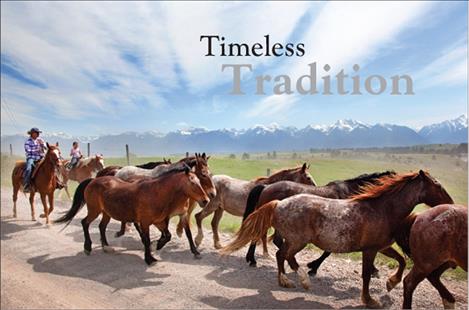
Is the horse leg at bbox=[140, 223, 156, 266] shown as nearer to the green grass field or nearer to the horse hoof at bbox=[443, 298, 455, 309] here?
the green grass field

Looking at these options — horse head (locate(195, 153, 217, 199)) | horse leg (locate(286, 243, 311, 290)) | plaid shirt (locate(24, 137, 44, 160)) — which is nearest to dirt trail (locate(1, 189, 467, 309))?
horse leg (locate(286, 243, 311, 290))

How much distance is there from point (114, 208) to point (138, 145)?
1603mm

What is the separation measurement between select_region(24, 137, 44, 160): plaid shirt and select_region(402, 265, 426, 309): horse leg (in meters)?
9.13

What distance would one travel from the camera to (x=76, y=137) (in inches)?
232

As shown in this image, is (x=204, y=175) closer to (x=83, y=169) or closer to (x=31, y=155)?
(x=83, y=169)

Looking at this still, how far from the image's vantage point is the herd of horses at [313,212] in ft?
13.0

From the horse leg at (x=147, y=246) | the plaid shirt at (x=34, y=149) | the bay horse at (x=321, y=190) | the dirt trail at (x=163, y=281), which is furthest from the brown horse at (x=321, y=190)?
the plaid shirt at (x=34, y=149)

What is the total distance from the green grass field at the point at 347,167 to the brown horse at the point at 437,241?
3.94 ft

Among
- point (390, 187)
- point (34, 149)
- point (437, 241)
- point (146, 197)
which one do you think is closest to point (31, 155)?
point (34, 149)

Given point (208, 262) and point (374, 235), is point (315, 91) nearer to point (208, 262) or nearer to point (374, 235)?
point (374, 235)

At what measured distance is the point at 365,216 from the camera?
15.1 feet

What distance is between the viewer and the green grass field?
285 inches

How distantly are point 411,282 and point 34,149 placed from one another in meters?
9.56

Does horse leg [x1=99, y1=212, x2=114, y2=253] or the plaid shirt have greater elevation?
the plaid shirt
